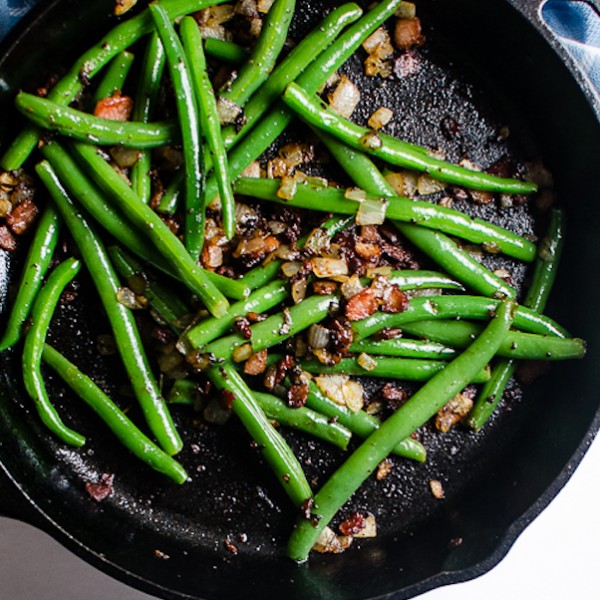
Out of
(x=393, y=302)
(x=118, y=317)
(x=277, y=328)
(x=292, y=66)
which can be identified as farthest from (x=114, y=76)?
(x=393, y=302)

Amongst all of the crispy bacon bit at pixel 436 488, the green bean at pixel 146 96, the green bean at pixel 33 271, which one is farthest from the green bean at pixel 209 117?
the crispy bacon bit at pixel 436 488

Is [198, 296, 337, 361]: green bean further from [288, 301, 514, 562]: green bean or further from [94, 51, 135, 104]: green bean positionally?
[94, 51, 135, 104]: green bean

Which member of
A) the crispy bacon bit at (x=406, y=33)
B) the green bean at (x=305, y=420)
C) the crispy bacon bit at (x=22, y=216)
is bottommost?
the green bean at (x=305, y=420)

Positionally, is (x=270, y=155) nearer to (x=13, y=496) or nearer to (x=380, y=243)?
(x=380, y=243)

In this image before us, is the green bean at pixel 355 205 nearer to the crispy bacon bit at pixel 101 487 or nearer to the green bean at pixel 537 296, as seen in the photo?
the green bean at pixel 537 296

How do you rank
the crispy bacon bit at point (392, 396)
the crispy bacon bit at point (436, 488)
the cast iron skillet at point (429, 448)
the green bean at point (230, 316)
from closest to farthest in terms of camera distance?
the green bean at point (230, 316), the cast iron skillet at point (429, 448), the crispy bacon bit at point (392, 396), the crispy bacon bit at point (436, 488)

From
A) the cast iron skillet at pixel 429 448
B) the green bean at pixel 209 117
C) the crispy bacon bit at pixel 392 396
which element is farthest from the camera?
the crispy bacon bit at pixel 392 396

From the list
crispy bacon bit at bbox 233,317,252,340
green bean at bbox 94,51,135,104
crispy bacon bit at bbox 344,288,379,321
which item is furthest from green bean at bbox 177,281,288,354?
green bean at bbox 94,51,135,104
